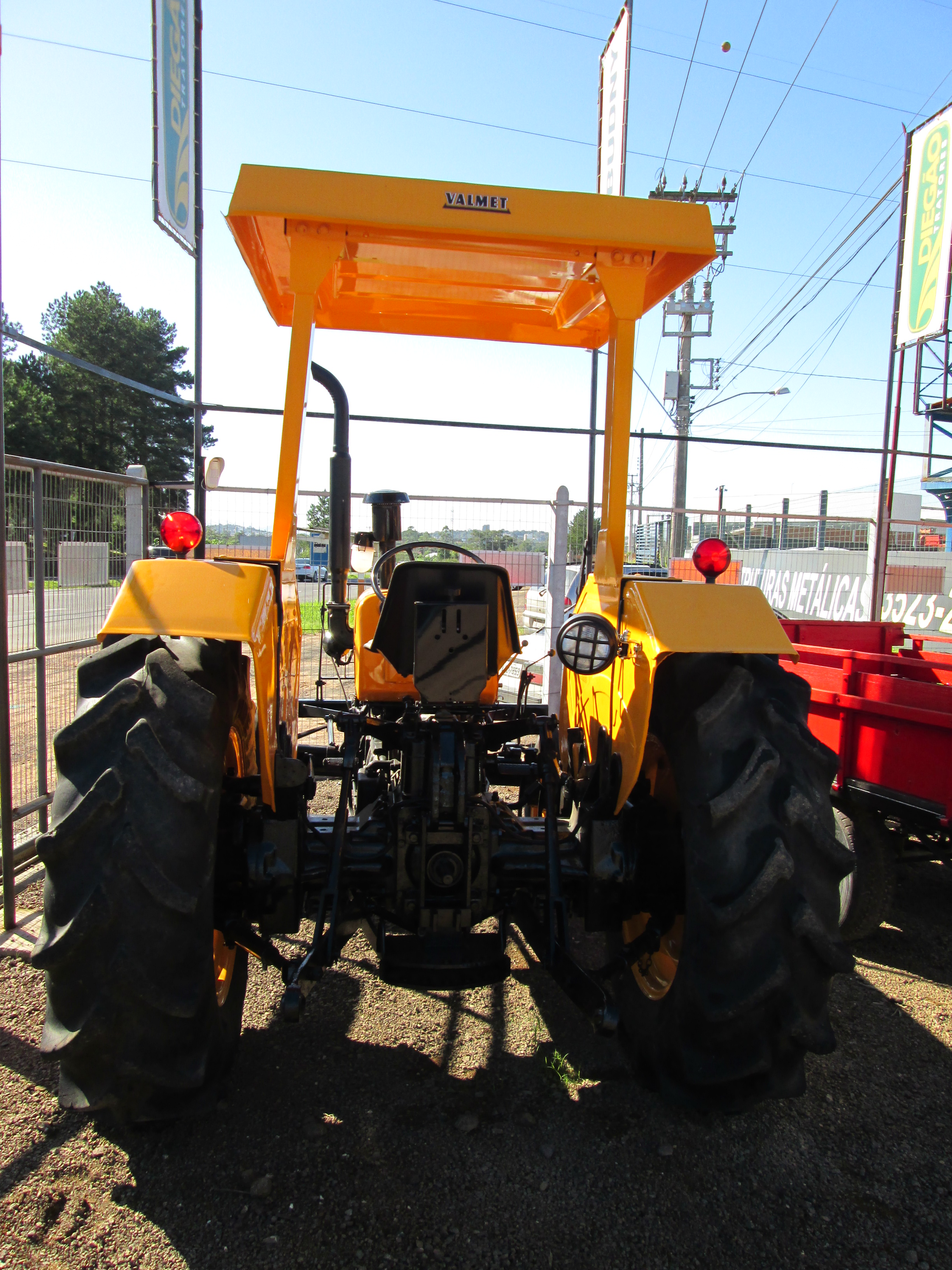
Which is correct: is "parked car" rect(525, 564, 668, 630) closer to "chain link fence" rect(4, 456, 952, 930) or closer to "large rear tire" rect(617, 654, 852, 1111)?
"chain link fence" rect(4, 456, 952, 930)

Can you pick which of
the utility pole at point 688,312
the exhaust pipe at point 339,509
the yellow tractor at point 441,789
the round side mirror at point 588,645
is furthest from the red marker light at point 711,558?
the utility pole at point 688,312

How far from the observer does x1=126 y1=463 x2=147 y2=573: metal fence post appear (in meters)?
5.23

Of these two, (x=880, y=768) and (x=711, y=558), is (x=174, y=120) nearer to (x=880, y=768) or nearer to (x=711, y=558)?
(x=711, y=558)

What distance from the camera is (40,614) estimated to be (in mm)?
4227

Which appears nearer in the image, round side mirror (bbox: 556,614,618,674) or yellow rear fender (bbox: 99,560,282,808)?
yellow rear fender (bbox: 99,560,282,808)

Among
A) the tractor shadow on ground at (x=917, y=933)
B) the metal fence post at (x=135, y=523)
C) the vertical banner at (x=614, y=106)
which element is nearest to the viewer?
the tractor shadow on ground at (x=917, y=933)

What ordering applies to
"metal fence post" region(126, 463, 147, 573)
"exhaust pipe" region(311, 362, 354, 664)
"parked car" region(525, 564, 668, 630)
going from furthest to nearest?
"parked car" region(525, 564, 668, 630) < "metal fence post" region(126, 463, 147, 573) < "exhaust pipe" region(311, 362, 354, 664)

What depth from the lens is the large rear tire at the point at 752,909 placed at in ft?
6.49

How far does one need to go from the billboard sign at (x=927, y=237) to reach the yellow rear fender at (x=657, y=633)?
241 inches

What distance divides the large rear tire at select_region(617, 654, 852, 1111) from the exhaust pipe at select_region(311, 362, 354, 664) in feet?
4.19

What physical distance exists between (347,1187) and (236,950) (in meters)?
0.83

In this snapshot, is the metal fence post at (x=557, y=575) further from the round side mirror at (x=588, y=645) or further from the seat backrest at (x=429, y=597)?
the round side mirror at (x=588, y=645)

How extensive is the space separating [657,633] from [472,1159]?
1.55 metres

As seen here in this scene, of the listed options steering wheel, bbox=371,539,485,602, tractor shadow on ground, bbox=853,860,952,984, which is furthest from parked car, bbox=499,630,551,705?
steering wheel, bbox=371,539,485,602
